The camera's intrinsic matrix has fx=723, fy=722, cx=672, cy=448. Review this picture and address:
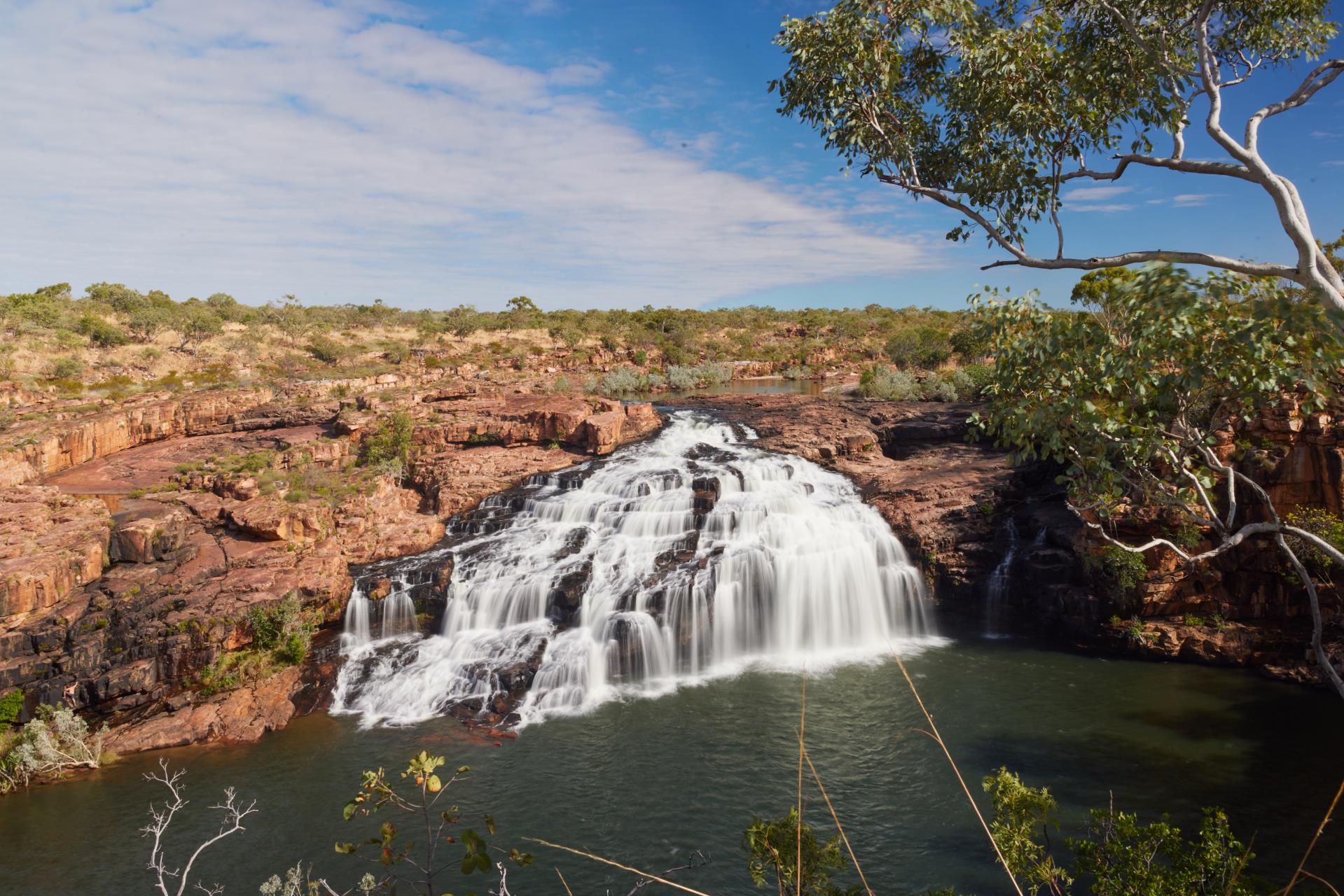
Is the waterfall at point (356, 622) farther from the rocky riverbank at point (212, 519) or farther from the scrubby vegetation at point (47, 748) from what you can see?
the scrubby vegetation at point (47, 748)

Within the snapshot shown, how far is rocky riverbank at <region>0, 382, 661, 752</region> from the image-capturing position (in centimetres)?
1798

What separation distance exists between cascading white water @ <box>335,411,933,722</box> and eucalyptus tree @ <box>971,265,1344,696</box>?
8974 millimetres

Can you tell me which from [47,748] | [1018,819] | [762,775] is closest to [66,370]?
[47,748]

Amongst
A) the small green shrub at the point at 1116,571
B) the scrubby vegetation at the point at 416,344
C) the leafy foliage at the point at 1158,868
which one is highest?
the scrubby vegetation at the point at 416,344

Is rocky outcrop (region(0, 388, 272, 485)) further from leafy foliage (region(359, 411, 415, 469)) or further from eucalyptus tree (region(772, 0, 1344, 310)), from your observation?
eucalyptus tree (region(772, 0, 1344, 310))

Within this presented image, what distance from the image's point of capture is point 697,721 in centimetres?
1777

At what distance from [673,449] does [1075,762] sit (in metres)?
19.1

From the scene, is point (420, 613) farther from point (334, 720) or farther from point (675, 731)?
point (675, 731)

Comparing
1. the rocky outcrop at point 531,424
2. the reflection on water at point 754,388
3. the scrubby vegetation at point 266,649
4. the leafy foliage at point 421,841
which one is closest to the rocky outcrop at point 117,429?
the rocky outcrop at point 531,424

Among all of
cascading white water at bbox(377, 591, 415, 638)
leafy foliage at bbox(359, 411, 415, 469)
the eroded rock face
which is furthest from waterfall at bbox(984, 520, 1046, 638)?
leafy foliage at bbox(359, 411, 415, 469)

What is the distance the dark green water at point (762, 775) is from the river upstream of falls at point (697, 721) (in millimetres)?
64

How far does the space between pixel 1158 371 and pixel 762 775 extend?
1075cm

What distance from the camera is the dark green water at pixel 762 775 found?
519 inches

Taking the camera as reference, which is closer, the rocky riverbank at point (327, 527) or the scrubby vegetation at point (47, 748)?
the scrubby vegetation at point (47, 748)
